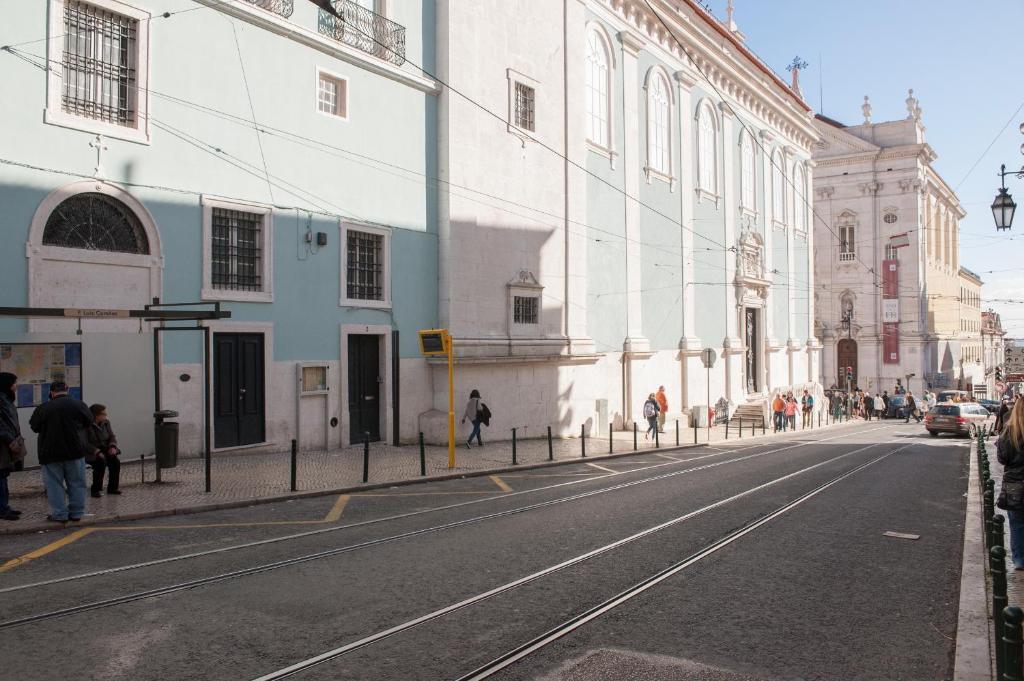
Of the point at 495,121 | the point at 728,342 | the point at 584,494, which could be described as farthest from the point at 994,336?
the point at 584,494

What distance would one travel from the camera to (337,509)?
38.4ft

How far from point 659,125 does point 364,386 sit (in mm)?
18307

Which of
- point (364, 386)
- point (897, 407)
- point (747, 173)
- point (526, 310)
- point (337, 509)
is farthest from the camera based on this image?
point (897, 407)

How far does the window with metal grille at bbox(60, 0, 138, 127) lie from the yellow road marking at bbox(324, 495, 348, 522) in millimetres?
7732

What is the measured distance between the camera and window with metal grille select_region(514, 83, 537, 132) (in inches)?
930

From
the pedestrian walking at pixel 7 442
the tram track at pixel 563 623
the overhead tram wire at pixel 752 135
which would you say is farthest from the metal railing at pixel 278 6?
the overhead tram wire at pixel 752 135

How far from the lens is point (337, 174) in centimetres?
1838

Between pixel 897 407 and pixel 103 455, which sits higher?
pixel 103 455

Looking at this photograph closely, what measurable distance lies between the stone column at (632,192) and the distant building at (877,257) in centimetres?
3756

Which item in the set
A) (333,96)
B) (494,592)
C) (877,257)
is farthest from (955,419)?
(877,257)

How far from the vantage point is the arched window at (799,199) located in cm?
4750

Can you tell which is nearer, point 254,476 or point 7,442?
point 7,442

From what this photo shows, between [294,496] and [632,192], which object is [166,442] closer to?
[294,496]

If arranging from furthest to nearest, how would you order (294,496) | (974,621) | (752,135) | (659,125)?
(752,135) → (659,125) → (294,496) → (974,621)
